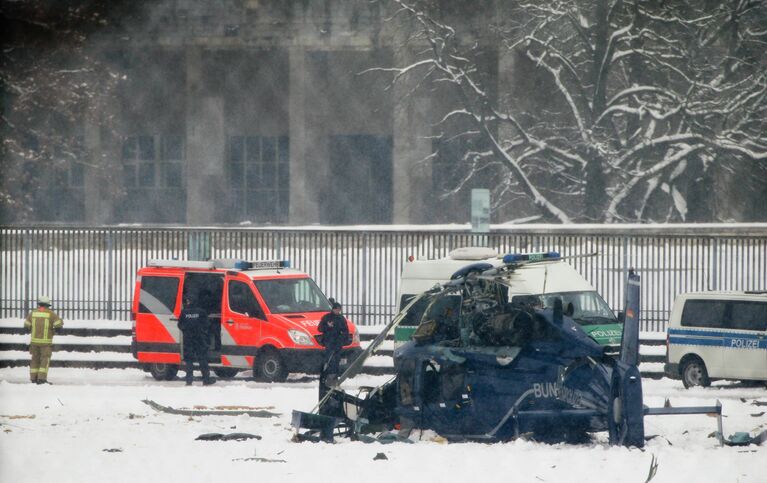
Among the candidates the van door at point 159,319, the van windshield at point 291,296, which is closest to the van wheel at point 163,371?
the van door at point 159,319

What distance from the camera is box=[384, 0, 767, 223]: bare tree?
144 ft

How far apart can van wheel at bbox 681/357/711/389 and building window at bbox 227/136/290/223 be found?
110 feet

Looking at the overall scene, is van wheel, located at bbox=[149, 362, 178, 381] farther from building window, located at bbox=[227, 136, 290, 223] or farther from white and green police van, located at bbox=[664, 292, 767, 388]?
building window, located at bbox=[227, 136, 290, 223]

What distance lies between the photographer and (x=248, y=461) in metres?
13.9

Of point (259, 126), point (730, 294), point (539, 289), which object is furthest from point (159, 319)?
point (259, 126)

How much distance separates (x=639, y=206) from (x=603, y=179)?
14.1 feet

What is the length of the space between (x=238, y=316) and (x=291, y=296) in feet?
3.79

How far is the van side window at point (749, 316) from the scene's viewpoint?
2127 centimetres

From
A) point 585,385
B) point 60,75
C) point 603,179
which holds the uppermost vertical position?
point 60,75

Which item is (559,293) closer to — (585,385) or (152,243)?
(585,385)

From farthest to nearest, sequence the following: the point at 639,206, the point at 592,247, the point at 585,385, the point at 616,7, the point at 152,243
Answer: the point at 639,206, the point at 616,7, the point at 152,243, the point at 592,247, the point at 585,385

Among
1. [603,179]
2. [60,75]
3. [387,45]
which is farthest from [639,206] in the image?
→ [60,75]

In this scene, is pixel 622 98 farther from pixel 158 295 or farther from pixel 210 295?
pixel 158 295

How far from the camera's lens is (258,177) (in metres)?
54.1
